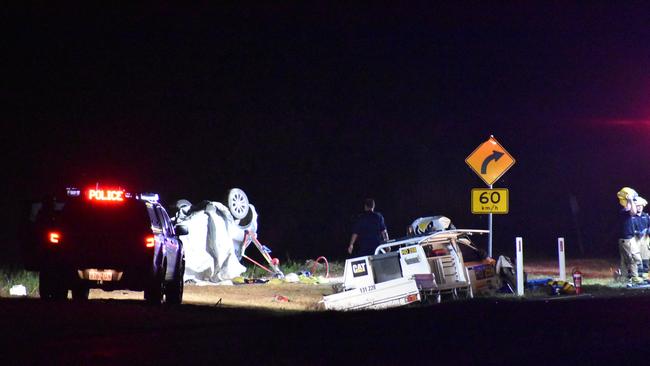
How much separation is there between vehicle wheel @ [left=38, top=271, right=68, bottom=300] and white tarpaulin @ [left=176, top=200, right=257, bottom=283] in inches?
330

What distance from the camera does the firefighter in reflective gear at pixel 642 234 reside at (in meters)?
23.1

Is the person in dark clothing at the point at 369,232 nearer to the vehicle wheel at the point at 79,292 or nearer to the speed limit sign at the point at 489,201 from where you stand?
the speed limit sign at the point at 489,201

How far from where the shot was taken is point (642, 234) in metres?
23.2

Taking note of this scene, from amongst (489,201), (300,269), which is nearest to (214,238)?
(300,269)

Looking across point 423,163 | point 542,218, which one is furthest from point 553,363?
point 423,163

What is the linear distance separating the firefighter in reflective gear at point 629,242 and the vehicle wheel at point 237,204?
9004 millimetres

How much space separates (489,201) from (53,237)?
8791mm

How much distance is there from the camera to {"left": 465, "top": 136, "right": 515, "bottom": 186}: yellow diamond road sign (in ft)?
71.9

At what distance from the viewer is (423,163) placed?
5303 cm

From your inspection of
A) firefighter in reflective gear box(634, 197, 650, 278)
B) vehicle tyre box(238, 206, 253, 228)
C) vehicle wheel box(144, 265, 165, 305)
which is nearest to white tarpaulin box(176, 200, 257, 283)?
vehicle tyre box(238, 206, 253, 228)

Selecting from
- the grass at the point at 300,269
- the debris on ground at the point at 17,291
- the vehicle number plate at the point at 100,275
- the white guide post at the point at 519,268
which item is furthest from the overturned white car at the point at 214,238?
the vehicle number plate at the point at 100,275

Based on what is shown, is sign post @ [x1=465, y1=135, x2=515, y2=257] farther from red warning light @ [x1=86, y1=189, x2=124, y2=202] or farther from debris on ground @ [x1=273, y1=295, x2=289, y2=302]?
red warning light @ [x1=86, y1=189, x2=124, y2=202]

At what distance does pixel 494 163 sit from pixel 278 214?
2230 cm

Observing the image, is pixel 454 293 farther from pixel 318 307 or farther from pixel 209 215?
pixel 209 215
